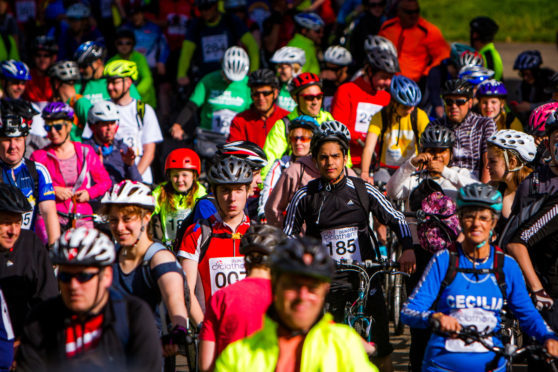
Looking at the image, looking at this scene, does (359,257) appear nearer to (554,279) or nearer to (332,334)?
(554,279)

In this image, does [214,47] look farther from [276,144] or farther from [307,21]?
[276,144]

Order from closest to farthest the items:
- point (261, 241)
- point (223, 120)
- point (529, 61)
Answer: point (261, 241)
point (223, 120)
point (529, 61)

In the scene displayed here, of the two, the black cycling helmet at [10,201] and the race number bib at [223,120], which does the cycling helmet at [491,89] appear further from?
the black cycling helmet at [10,201]

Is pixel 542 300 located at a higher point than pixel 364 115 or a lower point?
lower

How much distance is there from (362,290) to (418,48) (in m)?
7.20

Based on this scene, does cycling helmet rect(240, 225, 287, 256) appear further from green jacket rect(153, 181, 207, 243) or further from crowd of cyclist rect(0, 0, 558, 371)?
green jacket rect(153, 181, 207, 243)

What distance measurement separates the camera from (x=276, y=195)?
870cm

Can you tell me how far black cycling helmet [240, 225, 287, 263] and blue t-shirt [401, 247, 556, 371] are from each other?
3.29 ft

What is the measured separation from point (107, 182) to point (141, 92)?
4.43m

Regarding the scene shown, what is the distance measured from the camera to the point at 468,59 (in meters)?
12.5

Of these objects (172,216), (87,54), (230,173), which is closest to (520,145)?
(230,173)

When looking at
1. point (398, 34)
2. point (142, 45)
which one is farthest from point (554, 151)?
point (142, 45)

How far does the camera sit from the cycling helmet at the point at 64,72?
1287 centimetres

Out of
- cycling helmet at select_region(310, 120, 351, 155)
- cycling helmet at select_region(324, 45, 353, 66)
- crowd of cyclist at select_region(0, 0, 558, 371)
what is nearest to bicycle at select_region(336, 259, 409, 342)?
crowd of cyclist at select_region(0, 0, 558, 371)
